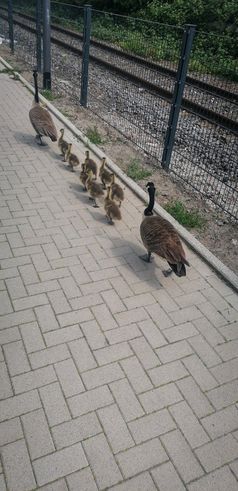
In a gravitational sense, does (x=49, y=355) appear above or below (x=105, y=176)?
below

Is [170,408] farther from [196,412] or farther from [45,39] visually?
[45,39]

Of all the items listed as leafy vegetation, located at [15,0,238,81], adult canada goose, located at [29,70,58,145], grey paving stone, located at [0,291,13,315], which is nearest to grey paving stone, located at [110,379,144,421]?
grey paving stone, located at [0,291,13,315]

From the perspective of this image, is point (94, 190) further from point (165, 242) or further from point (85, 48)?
point (85, 48)

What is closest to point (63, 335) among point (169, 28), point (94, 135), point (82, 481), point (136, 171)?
point (82, 481)

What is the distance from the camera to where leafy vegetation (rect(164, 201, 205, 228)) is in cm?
739

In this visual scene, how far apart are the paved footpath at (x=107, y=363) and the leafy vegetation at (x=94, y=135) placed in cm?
374

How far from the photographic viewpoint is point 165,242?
565cm

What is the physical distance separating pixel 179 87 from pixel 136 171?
1.95 meters

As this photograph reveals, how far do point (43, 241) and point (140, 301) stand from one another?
6.34ft

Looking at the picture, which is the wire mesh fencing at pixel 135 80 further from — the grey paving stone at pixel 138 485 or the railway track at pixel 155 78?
the grey paving stone at pixel 138 485

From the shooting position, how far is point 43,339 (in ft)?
15.8

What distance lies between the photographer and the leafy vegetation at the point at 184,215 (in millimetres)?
7391

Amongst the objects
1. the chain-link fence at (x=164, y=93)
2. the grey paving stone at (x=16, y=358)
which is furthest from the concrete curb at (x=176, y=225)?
the grey paving stone at (x=16, y=358)

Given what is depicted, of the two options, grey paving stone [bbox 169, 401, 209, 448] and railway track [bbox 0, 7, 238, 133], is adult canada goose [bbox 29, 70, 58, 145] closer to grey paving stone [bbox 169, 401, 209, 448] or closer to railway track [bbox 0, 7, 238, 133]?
railway track [bbox 0, 7, 238, 133]
